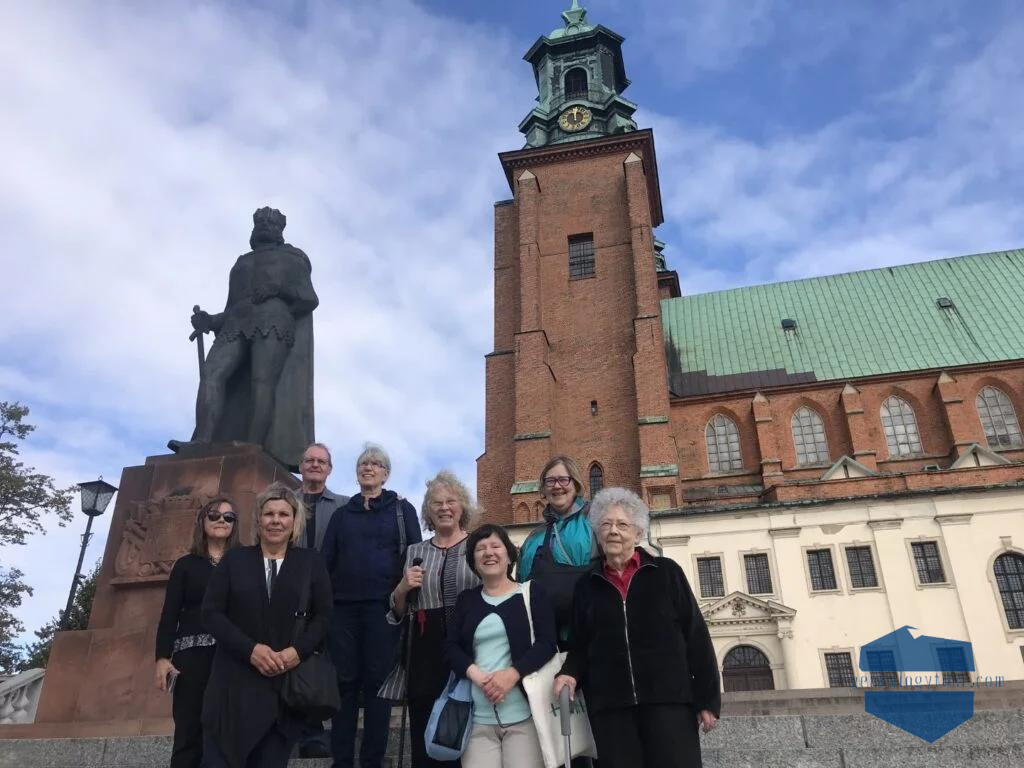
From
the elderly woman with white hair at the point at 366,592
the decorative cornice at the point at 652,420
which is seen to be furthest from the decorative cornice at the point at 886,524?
the elderly woman with white hair at the point at 366,592

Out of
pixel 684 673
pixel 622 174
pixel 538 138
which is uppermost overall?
pixel 538 138

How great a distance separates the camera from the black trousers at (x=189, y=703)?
4523mm

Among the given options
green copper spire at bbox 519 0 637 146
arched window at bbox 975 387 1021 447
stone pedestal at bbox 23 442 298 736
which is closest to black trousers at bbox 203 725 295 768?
stone pedestal at bbox 23 442 298 736

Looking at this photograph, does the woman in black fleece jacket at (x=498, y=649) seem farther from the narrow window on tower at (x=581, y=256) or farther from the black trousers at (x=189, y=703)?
the narrow window on tower at (x=581, y=256)

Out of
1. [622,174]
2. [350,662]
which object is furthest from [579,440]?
[350,662]

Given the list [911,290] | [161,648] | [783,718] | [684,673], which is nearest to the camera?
[684,673]

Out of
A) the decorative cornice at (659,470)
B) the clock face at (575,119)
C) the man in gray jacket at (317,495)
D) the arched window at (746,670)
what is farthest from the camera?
the clock face at (575,119)

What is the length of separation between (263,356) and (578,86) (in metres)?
35.3

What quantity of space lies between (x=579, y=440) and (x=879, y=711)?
23.7m

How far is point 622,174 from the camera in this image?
1375 inches

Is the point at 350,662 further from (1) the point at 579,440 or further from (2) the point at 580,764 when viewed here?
(1) the point at 579,440

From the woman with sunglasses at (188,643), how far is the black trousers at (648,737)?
7.76ft

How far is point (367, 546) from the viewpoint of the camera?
17.3 feet

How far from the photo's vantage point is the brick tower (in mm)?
29484
